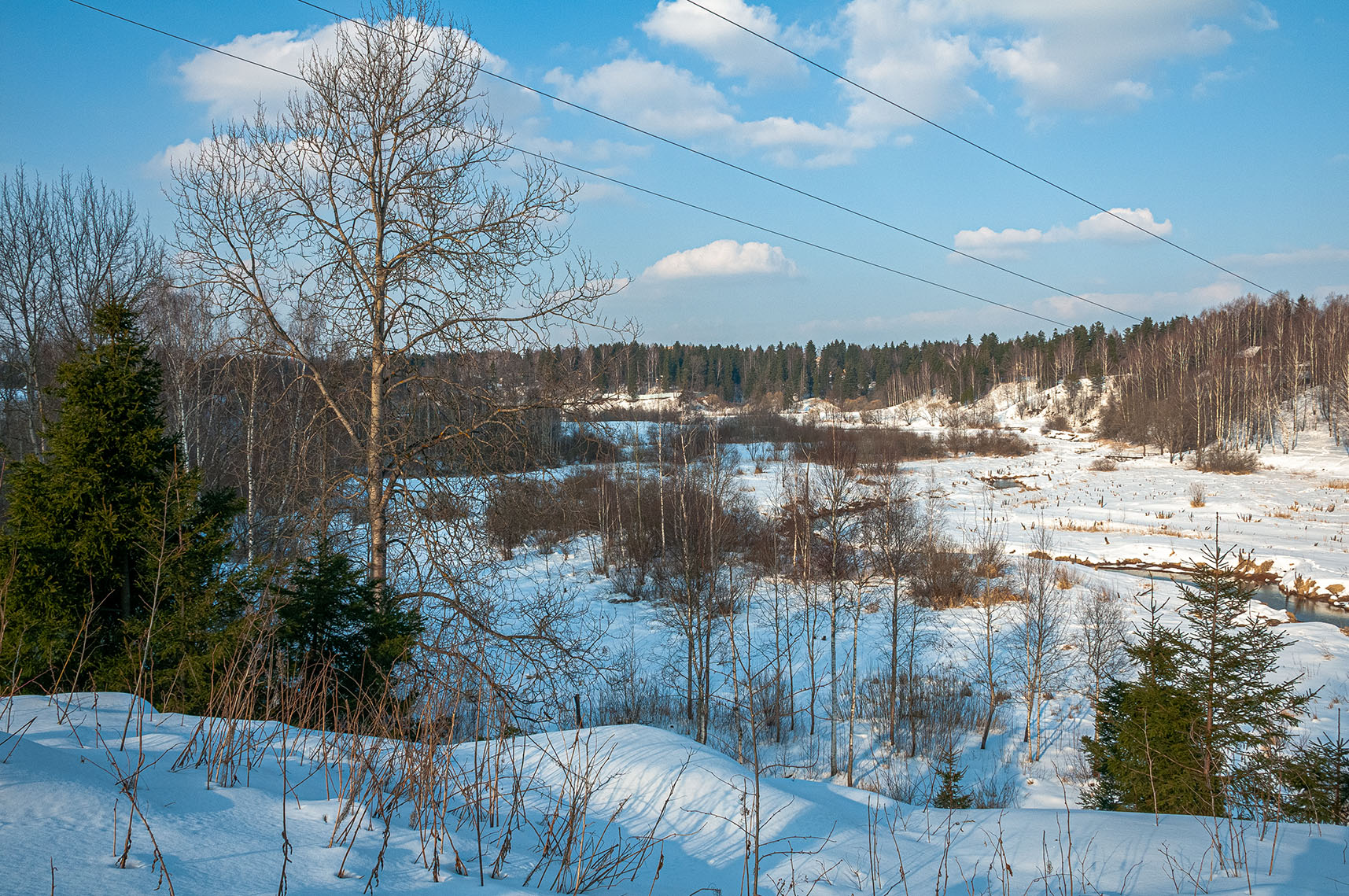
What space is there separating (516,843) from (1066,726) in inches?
876

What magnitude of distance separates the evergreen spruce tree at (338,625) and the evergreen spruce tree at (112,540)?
27.6 inches

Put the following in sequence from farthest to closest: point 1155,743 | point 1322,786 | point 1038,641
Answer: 1. point 1038,641
2. point 1155,743
3. point 1322,786

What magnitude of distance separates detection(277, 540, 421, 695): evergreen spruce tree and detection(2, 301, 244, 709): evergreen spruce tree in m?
0.70

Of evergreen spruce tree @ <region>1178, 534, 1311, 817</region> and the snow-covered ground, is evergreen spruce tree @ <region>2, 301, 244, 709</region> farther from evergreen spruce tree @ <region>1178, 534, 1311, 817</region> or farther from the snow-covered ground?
evergreen spruce tree @ <region>1178, 534, 1311, 817</region>

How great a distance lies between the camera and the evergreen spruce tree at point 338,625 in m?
7.54

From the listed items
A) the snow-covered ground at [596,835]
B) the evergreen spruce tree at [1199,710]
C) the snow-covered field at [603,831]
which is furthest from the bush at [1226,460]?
the snow-covered ground at [596,835]

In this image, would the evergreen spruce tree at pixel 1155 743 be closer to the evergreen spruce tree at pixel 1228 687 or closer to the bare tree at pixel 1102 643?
the evergreen spruce tree at pixel 1228 687

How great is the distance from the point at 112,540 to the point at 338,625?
2492mm

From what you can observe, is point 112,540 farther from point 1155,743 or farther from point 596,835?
point 1155,743

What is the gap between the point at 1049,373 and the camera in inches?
3590

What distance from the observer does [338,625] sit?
25.6ft

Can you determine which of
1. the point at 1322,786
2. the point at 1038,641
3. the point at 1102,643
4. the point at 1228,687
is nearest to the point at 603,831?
the point at 1322,786

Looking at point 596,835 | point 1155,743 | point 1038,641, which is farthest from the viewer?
point 1038,641

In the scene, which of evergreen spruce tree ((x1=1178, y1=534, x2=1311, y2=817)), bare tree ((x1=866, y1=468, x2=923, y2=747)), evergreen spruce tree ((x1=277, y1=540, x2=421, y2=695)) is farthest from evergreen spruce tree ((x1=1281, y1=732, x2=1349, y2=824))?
bare tree ((x1=866, y1=468, x2=923, y2=747))
